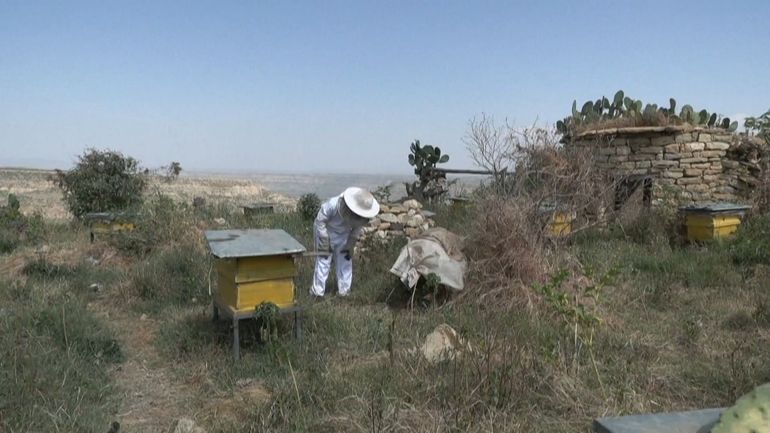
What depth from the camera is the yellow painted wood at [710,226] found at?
30.5 ft

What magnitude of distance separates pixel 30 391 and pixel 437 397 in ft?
9.67

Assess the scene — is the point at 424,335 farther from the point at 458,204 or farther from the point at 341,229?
the point at 458,204

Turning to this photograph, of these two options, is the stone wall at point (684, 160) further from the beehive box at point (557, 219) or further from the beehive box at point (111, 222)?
the beehive box at point (111, 222)

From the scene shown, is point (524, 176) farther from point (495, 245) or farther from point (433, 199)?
point (433, 199)

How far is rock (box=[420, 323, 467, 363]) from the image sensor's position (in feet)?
15.6

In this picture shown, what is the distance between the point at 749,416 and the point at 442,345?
11.9 ft

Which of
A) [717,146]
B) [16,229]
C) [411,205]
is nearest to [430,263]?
[411,205]

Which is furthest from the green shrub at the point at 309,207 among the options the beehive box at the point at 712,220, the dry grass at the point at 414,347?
the beehive box at the point at 712,220

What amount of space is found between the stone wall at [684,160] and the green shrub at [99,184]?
35.0 ft

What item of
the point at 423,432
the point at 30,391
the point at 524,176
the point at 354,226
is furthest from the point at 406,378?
the point at 524,176

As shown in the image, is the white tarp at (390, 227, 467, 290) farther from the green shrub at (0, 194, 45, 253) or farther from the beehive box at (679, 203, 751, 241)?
the green shrub at (0, 194, 45, 253)

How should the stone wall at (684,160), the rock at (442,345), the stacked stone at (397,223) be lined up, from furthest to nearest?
the stone wall at (684,160) < the stacked stone at (397,223) < the rock at (442,345)

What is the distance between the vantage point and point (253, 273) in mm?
5426

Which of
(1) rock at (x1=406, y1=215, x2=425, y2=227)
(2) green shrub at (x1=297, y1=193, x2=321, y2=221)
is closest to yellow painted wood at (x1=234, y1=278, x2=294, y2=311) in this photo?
(1) rock at (x1=406, y1=215, x2=425, y2=227)
